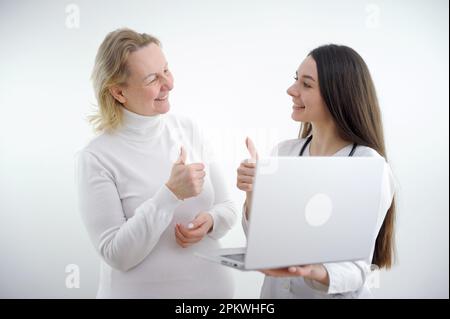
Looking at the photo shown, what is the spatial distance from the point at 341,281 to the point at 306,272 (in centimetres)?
13

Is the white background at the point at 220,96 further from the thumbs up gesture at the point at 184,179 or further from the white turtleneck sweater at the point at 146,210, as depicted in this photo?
the thumbs up gesture at the point at 184,179

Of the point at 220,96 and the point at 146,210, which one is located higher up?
the point at 220,96

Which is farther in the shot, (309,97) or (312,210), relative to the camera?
(309,97)

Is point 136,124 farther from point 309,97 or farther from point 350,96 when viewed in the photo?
point 350,96

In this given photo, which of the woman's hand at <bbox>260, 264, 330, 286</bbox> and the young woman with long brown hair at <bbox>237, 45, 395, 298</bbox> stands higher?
the young woman with long brown hair at <bbox>237, 45, 395, 298</bbox>

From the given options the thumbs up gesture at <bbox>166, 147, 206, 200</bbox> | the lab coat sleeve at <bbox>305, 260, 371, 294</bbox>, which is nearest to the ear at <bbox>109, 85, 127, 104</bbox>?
the thumbs up gesture at <bbox>166, 147, 206, 200</bbox>

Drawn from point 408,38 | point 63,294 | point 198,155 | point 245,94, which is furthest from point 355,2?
point 63,294

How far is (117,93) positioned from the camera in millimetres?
1937

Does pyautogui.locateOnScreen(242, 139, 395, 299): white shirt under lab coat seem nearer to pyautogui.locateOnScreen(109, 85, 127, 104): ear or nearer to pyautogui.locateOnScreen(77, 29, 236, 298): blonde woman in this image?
pyautogui.locateOnScreen(77, 29, 236, 298): blonde woman

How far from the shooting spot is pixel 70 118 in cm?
282

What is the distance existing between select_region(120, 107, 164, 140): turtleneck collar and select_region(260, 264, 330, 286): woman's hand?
70cm

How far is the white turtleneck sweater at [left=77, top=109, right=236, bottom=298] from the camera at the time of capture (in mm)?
1791

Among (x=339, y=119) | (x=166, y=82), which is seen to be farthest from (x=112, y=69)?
(x=339, y=119)

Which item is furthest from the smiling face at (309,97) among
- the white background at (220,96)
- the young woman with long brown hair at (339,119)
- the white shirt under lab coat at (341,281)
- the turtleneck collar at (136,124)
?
the white background at (220,96)
